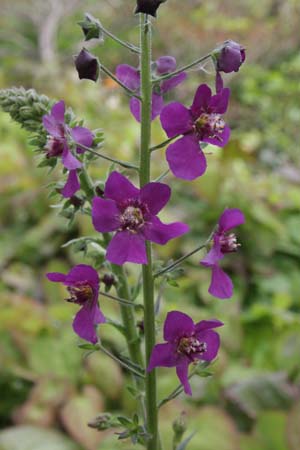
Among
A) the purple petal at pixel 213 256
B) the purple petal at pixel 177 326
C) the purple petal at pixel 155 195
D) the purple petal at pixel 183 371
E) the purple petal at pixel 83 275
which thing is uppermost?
the purple petal at pixel 155 195

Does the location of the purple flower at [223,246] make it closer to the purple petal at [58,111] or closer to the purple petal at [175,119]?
the purple petal at [175,119]

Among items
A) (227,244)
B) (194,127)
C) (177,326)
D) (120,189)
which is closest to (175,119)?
(194,127)

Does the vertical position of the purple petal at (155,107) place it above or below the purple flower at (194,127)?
above

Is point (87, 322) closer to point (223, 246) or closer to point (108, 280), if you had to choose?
point (108, 280)

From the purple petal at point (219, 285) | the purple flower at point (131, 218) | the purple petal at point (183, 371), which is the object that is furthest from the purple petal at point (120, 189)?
the purple petal at point (183, 371)

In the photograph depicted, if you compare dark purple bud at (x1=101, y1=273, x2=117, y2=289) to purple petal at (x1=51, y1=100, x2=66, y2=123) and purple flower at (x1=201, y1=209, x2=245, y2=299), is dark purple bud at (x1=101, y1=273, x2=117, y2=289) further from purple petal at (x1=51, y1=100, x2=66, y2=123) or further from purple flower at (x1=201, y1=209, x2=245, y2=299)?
purple petal at (x1=51, y1=100, x2=66, y2=123)
